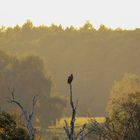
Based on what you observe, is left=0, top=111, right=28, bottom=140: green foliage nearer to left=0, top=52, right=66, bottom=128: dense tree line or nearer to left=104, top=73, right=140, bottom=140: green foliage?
left=104, top=73, right=140, bottom=140: green foliage

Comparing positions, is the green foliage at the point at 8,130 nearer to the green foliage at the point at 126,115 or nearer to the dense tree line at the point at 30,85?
the green foliage at the point at 126,115

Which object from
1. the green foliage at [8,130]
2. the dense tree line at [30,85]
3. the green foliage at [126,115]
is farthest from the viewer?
the dense tree line at [30,85]

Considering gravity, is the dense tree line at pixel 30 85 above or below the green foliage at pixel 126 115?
above

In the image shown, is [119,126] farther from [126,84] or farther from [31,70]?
[31,70]

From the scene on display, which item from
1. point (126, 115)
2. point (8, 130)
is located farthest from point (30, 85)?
point (8, 130)

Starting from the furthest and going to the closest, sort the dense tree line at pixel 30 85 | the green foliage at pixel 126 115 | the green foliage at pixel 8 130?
the dense tree line at pixel 30 85, the green foliage at pixel 8 130, the green foliage at pixel 126 115

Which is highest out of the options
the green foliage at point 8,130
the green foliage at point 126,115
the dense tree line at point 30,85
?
the dense tree line at point 30,85

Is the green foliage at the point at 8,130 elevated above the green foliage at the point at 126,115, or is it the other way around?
the green foliage at the point at 126,115

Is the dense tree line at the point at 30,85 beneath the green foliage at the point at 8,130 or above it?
above

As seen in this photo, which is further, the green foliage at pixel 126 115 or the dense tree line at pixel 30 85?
the dense tree line at pixel 30 85

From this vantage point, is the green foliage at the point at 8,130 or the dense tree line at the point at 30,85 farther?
the dense tree line at the point at 30,85

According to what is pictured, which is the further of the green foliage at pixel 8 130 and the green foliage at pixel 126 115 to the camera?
the green foliage at pixel 8 130

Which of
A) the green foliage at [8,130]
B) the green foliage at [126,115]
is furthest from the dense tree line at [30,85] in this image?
the green foliage at [8,130]

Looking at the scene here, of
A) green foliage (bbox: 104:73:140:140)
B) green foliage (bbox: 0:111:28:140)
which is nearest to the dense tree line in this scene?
green foliage (bbox: 104:73:140:140)
